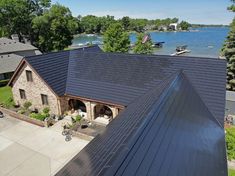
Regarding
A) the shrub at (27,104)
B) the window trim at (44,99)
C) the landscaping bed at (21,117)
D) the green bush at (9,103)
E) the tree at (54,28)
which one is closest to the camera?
the landscaping bed at (21,117)

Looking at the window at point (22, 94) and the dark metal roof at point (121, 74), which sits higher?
the dark metal roof at point (121, 74)

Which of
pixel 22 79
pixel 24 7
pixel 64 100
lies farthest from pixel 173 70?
pixel 24 7

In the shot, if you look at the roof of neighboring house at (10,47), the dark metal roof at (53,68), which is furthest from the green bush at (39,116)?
A: the roof of neighboring house at (10,47)

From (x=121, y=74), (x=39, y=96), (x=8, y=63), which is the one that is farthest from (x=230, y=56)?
(x=8, y=63)

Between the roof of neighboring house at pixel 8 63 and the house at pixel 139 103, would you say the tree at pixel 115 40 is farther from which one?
the roof of neighboring house at pixel 8 63

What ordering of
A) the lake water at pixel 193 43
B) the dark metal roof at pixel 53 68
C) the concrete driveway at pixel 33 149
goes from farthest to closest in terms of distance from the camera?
the lake water at pixel 193 43, the dark metal roof at pixel 53 68, the concrete driveway at pixel 33 149

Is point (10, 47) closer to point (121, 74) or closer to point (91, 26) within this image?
point (121, 74)
